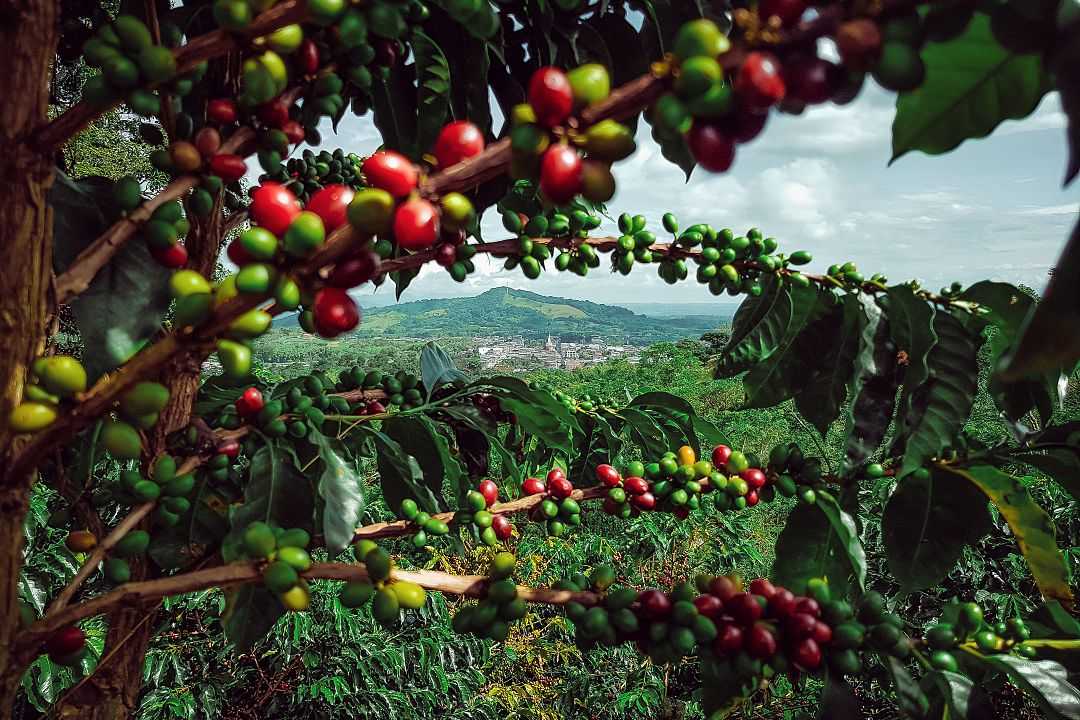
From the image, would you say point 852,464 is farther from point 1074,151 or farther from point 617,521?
point 617,521

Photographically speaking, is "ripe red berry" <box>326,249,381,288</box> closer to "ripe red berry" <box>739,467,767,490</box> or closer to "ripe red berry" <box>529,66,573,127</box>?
"ripe red berry" <box>529,66,573,127</box>

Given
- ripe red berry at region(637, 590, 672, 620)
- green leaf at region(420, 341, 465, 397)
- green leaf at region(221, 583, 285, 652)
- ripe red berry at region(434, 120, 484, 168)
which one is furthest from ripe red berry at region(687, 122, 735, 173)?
green leaf at region(420, 341, 465, 397)

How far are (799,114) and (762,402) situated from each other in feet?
2.53

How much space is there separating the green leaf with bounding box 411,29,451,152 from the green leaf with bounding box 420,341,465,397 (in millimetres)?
391

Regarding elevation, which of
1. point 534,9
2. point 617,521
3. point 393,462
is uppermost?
point 534,9

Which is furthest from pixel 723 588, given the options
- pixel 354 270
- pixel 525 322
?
pixel 525 322

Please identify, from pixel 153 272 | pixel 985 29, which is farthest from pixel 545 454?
pixel 985 29

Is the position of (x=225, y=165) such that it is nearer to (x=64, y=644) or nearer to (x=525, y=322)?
(x=64, y=644)

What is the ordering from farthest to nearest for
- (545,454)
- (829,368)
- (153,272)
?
(545,454), (829,368), (153,272)

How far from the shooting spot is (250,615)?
2.38ft

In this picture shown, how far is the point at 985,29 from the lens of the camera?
1.33 feet

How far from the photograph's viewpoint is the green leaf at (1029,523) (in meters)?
0.78

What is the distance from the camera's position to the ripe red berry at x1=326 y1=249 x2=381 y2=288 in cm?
39

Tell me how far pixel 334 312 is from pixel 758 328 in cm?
76
